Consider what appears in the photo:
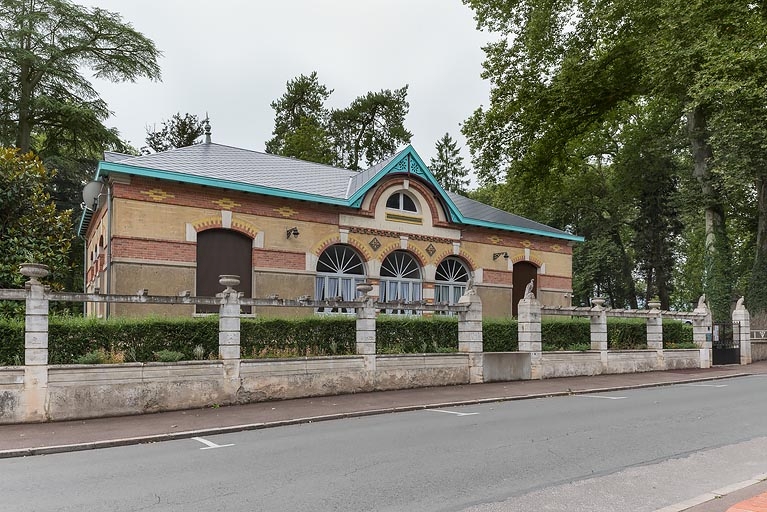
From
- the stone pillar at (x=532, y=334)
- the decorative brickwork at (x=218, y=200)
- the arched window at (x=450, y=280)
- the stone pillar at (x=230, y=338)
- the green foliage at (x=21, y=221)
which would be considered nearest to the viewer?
the stone pillar at (x=230, y=338)

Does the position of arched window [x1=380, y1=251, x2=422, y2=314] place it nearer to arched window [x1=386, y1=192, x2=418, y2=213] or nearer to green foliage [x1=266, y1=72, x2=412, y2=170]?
arched window [x1=386, y1=192, x2=418, y2=213]

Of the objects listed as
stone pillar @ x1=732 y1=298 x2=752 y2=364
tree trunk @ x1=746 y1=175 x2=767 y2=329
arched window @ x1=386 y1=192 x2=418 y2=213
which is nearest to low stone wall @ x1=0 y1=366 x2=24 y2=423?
arched window @ x1=386 y1=192 x2=418 y2=213

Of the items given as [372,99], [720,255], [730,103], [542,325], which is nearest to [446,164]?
[372,99]

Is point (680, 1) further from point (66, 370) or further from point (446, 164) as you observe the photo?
point (446, 164)

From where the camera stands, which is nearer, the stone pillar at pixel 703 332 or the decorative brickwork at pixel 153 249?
the decorative brickwork at pixel 153 249

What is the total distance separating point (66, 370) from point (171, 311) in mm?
5767

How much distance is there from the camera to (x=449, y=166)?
60.1m

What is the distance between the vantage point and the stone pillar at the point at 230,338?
40.0 ft

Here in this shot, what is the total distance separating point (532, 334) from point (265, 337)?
25.8 ft

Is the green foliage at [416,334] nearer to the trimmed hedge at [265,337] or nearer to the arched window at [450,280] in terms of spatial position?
the trimmed hedge at [265,337]

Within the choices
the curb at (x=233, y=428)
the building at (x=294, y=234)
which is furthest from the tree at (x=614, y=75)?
the curb at (x=233, y=428)

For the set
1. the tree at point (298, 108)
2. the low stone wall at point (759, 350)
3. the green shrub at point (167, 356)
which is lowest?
the low stone wall at point (759, 350)

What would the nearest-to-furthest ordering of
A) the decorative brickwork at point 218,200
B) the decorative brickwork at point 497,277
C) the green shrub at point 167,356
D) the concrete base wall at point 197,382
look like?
the concrete base wall at point 197,382
the green shrub at point 167,356
the decorative brickwork at point 218,200
the decorative brickwork at point 497,277

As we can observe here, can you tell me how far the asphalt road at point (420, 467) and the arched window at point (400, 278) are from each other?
31.7 feet
